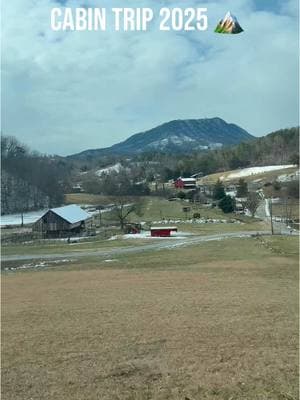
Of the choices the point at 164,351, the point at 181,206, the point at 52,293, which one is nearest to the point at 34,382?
the point at 164,351

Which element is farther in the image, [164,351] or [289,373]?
[164,351]

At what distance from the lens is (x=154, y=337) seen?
13922 mm

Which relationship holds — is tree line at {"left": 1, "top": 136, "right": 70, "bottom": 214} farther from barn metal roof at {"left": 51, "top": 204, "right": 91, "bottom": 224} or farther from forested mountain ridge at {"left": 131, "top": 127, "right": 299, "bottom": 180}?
forested mountain ridge at {"left": 131, "top": 127, "right": 299, "bottom": 180}

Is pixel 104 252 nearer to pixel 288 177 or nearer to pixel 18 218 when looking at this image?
pixel 18 218

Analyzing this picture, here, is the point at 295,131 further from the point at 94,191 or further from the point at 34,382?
the point at 34,382

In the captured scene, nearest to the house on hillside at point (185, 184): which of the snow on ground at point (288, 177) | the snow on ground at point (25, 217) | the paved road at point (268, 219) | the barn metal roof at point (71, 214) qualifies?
the snow on ground at point (288, 177)

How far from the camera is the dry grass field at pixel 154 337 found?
10.1 meters

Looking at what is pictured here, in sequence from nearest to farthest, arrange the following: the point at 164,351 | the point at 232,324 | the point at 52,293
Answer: the point at 164,351
the point at 232,324
the point at 52,293

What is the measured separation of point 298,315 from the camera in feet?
52.7

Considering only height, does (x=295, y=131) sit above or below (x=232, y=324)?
above

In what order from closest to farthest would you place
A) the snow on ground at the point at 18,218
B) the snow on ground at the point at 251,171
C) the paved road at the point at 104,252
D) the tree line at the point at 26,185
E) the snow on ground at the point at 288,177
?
the paved road at the point at 104,252
the snow on ground at the point at 18,218
the tree line at the point at 26,185
the snow on ground at the point at 288,177
the snow on ground at the point at 251,171

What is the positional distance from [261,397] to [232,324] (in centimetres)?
572

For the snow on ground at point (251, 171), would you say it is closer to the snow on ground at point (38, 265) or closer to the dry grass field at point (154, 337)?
the snow on ground at point (38, 265)

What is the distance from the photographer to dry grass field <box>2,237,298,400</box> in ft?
33.2
